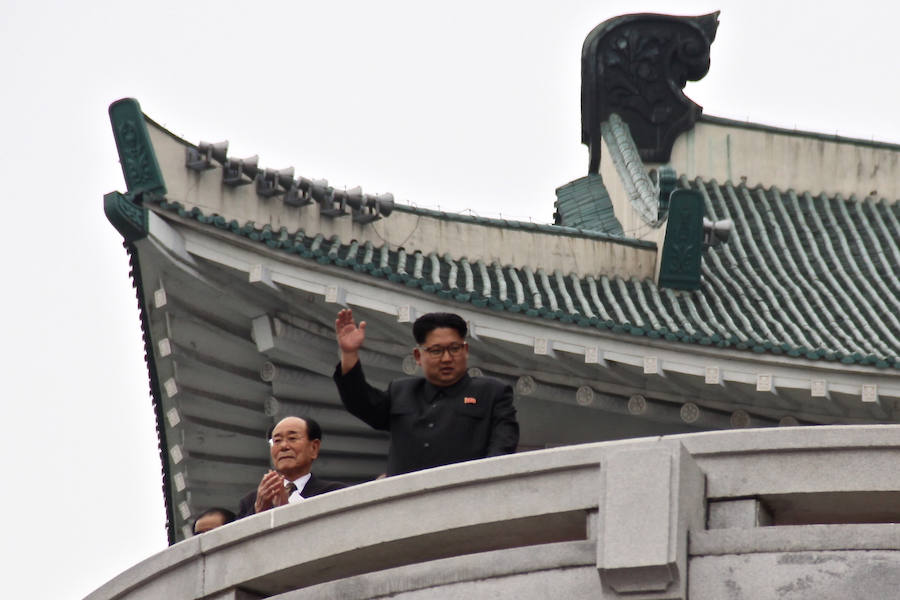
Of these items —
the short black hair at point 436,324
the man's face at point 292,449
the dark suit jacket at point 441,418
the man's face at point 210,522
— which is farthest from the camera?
the man's face at point 210,522

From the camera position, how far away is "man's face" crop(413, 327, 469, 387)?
823cm

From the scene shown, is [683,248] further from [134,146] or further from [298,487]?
[298,487]

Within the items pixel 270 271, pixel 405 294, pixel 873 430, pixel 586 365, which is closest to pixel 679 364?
pixel 586 365

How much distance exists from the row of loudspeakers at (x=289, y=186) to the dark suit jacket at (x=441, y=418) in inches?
251

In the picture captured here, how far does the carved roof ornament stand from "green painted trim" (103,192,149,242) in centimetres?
705

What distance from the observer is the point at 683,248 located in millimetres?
16297

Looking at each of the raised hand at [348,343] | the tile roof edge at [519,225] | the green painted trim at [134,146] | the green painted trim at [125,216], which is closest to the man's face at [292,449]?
the raised hand at [348,343]

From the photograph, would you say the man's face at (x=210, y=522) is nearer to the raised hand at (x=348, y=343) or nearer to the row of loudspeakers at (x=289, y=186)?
the raised hand at (x=348, y=343)

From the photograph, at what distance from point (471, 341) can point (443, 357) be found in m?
5.54

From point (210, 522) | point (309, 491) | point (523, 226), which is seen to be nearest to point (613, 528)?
point (309, 491)

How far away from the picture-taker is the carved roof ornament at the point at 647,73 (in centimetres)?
1914

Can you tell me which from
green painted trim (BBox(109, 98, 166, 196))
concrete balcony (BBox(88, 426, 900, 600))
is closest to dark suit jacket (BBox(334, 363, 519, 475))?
concrete balcony (BBox(88, 426, 900, 600))

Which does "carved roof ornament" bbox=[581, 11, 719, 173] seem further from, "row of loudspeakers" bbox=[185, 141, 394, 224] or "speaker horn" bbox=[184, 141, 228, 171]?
"speaker horn" bbox=[184, 141, 228, 171]

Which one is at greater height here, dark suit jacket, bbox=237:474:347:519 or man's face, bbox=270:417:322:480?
man's face, bbox=270:417:322:480
